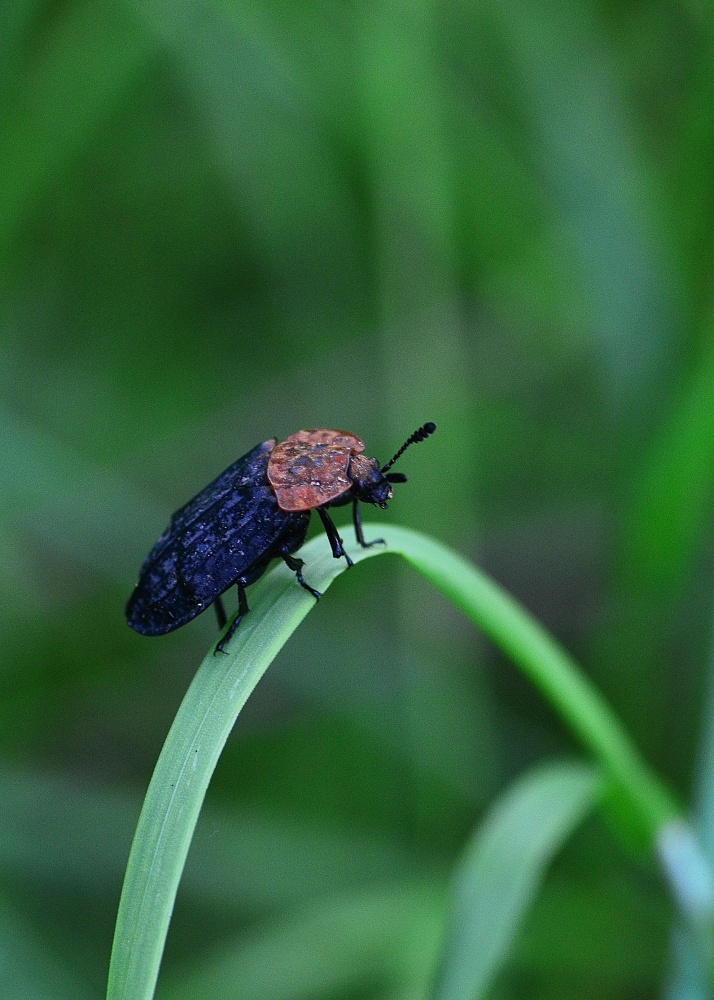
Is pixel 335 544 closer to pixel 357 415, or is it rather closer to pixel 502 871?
pixel 502 871

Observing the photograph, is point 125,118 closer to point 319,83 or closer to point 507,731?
point 319,83

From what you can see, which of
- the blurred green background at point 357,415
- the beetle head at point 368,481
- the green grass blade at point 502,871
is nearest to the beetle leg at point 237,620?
the beetle head at point 368,481

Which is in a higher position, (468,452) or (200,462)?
(200,462)

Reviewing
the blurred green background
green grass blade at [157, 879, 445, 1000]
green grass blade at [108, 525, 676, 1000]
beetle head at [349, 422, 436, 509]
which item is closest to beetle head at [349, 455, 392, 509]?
beetle head at [349, 422, 436, 509]

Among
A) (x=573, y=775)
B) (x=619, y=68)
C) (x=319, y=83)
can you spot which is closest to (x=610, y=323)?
(x=619, y=68)

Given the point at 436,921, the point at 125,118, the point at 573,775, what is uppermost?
the point at 125,118
